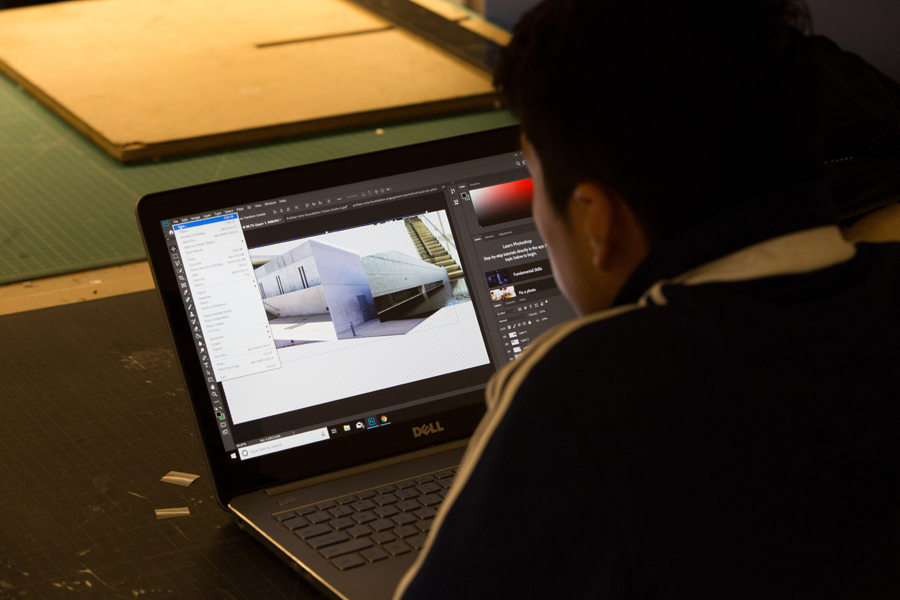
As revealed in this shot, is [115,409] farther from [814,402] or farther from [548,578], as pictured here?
[814,402]

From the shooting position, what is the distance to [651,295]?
442mm

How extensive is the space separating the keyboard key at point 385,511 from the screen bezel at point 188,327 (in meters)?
0.07

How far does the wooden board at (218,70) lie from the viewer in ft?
7.08

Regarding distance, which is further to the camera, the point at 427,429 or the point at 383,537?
the point at 427,429

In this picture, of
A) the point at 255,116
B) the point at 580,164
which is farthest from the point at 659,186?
the point at 255,116

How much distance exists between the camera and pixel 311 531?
0.70 metres

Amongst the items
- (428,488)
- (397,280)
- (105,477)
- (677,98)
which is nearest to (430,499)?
(428,488)

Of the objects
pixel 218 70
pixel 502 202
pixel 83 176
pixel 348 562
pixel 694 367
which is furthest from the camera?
pixel 218 70

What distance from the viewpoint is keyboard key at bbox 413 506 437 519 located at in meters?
0.72

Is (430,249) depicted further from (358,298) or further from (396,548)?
(396,548)

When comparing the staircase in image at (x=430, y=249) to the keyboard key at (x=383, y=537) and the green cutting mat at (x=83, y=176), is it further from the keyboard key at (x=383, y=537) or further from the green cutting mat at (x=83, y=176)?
the green cutting mat at (x=83, y=176)

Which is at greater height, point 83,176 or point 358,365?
point 83,176

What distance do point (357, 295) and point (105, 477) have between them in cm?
30

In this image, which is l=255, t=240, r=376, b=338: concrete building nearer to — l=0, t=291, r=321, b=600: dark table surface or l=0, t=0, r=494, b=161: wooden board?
l=0, t=291, r=321, b=600: dark table surface
